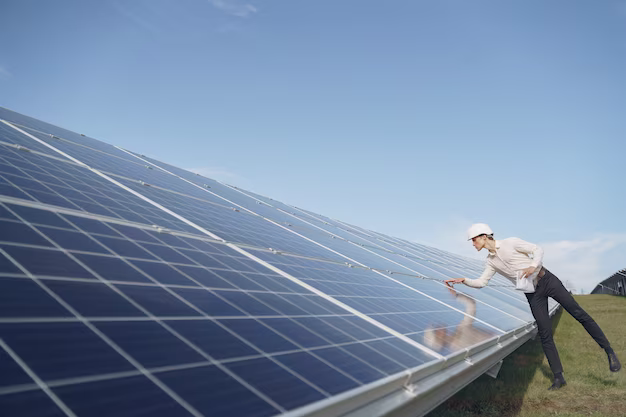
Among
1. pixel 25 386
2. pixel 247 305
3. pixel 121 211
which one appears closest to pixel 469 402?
pixel 247 305

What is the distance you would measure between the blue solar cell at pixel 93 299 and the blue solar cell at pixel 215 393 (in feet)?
2.53

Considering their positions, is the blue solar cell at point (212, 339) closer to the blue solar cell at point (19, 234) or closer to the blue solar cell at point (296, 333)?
the blue solar cell at point (296, 333)

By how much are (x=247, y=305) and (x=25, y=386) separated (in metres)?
2.58

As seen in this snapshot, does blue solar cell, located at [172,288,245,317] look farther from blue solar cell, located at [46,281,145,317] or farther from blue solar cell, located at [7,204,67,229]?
blue solar cell, located at [7,204,67,229]

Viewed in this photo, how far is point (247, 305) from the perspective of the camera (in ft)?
15.0

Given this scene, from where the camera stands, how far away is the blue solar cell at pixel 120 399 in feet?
6.94

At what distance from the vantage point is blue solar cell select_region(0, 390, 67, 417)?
1.90 metres

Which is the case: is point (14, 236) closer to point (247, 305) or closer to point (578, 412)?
point (247, 305)

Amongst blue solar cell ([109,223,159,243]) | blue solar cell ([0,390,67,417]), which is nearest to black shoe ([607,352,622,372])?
blue solar cell ([109,223,159,243])

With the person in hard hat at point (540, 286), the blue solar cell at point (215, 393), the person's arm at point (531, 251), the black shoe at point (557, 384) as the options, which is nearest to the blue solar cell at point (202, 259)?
the blue solar cell at point (215, 393)

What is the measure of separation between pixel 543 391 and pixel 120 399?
34.3ft

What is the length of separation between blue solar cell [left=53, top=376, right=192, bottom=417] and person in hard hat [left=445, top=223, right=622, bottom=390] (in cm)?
848

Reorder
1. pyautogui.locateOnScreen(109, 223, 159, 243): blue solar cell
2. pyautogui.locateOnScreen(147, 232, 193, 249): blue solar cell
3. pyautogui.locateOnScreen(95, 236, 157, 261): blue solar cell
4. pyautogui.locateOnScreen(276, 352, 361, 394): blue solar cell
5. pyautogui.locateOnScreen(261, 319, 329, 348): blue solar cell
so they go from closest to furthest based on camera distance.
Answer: pyautogui.locateOnScreen(276, 352, 361, 394): blue solar cell, pyautogui.locateOnScreen(261, 319, 329, 348): blue solar cell, pyautogui.locateOnScreen(95, 236, 157, 261): blue solar cell, pyautogui.locateOnScreen(109, 223, 159, 243): blue solar cell, pyautogui.locateOnScreen(147, 232, 193, 249): blue solar cell

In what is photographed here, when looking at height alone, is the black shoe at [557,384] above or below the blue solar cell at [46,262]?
below
